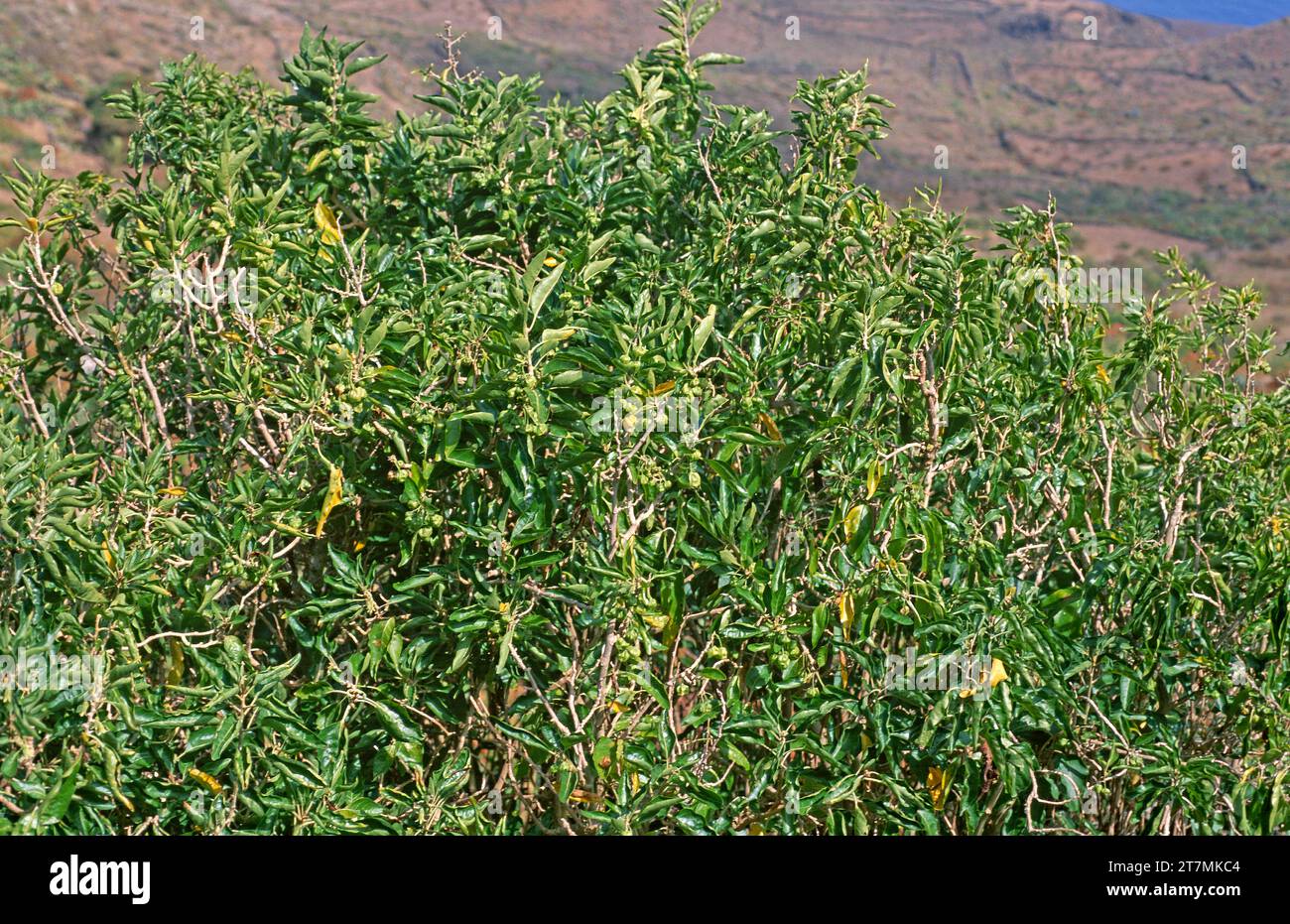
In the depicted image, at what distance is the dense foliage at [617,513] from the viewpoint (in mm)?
3111

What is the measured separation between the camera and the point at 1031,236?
4043 millimetres

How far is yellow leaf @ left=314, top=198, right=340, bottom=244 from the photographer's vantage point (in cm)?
373

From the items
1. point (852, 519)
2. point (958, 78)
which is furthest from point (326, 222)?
point (958, 78)

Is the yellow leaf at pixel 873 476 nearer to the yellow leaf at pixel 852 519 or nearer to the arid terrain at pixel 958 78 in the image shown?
the yellow leaf at pixel 852 519

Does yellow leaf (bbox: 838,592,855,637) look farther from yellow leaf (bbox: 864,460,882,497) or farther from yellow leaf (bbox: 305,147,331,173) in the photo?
yellow leaf (bbox: 305,147,331,173)

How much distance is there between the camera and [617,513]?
3.17m

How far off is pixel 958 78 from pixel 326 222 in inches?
2843

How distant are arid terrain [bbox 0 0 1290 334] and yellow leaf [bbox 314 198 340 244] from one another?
76.3 feet

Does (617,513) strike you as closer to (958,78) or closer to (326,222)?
(326,222)

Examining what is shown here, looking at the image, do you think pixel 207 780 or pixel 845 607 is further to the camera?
pixel 845 607

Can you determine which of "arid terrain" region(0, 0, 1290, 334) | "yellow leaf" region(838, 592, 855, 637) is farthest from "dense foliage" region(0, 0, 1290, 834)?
"arid terrain" region(0, 0, 1290, 334)

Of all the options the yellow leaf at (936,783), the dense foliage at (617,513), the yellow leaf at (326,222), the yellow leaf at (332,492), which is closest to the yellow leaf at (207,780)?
the dense foliage at (617,513)
